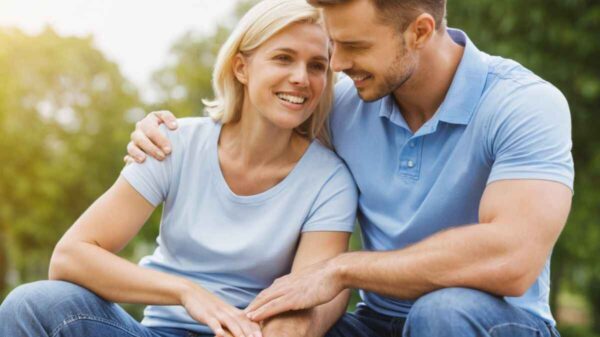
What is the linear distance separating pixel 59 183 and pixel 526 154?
14964mm

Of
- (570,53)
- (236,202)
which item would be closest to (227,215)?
(236,202)

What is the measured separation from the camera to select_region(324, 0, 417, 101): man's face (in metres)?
2.94

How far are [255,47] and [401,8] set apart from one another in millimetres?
585

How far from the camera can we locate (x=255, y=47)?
322 centimetres

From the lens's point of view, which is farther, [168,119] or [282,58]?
[168,119]

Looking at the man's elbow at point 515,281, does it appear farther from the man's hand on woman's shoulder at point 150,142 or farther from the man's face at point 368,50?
the man's hand on woman's shoulder at point 150,142

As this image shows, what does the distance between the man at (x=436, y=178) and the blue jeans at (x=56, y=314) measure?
523 mm

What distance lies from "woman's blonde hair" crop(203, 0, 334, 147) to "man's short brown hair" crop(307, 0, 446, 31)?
0.13 meters

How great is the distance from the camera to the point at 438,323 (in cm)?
242

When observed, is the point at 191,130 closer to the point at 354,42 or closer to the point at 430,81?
the point at 354,42

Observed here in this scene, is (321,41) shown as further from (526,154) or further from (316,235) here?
(526,154)

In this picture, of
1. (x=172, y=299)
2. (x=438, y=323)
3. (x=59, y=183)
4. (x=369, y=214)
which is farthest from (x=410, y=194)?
(x=59, y=183)

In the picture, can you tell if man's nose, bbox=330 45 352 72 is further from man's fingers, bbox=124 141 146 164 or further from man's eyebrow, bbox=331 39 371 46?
man's fingers, bbox=124 141 146 164

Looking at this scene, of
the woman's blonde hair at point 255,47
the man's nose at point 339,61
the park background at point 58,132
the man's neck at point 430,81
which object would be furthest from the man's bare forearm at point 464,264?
the park background at point 58,132
